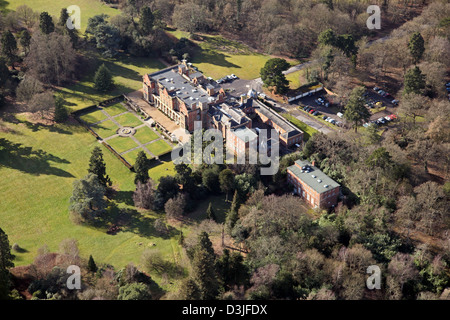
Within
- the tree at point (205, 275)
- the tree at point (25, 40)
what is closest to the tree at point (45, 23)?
the tree at point (25, 40)

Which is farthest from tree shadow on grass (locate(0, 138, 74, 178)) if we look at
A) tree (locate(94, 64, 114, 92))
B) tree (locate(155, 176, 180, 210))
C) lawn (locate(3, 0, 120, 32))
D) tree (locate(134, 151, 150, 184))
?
lawn (locate(3, 0, 120, 32))

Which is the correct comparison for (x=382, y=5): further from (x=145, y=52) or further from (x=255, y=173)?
(x=255, y=173)

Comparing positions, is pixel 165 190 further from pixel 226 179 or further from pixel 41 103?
pixel 41 103

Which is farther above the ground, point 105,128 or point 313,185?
point 105,128

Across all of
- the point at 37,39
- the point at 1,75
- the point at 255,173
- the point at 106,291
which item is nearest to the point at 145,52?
the point at 37,39

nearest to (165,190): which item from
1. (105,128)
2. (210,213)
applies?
(210,213)
